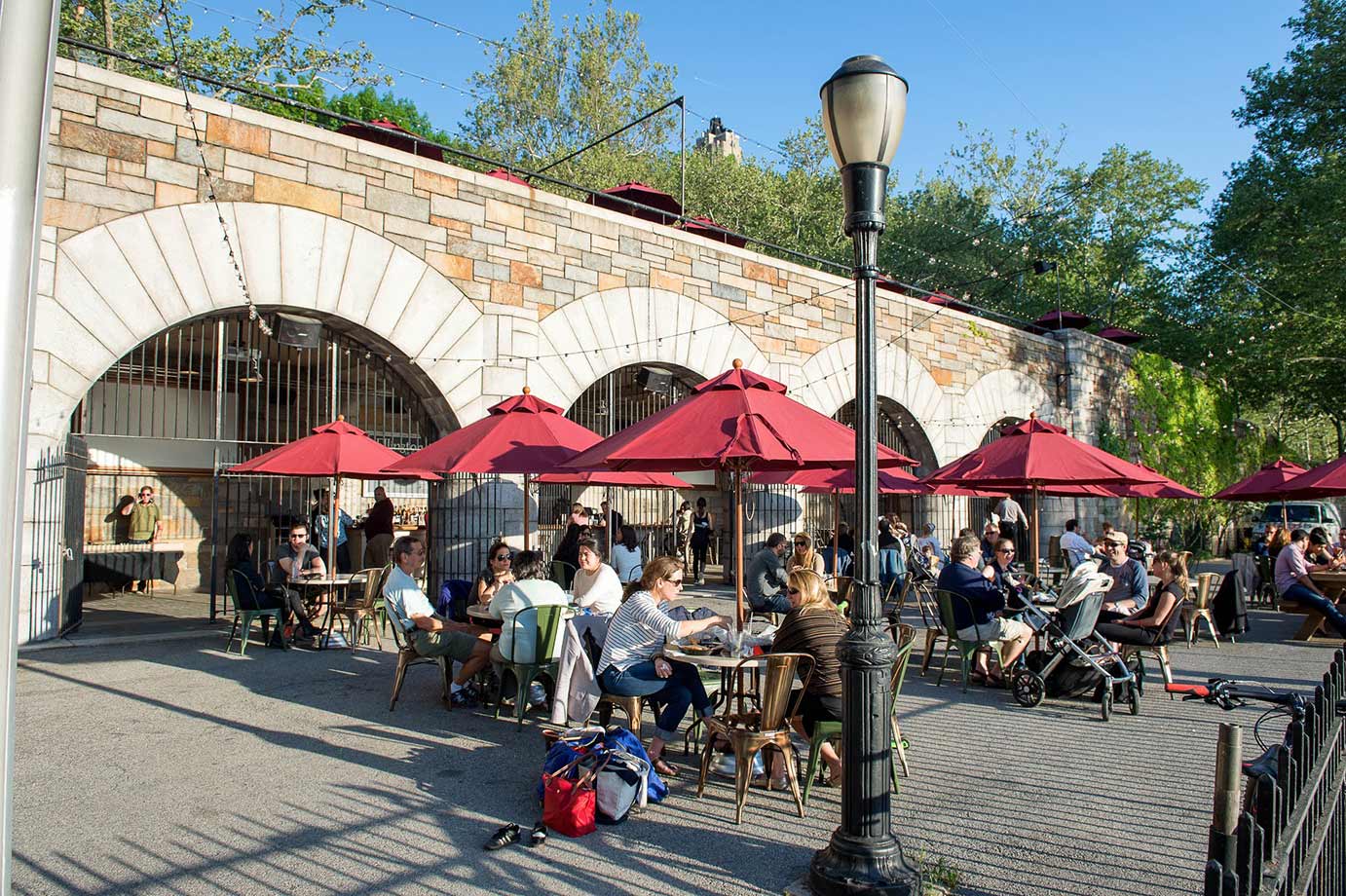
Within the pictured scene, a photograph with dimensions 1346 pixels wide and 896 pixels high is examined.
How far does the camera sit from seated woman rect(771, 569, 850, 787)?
4855mm

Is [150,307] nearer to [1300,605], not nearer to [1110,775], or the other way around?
[1110,775]

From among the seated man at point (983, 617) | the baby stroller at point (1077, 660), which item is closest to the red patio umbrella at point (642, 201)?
the seated man at point (983, 617)

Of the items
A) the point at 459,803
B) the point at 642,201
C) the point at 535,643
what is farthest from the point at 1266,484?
the point at 459,803

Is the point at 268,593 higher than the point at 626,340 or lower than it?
lower

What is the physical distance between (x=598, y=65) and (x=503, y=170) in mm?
19357

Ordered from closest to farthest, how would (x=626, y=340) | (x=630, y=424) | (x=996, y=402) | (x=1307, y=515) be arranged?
(x=626, y=340), (x=630, y=424), (x=996, y=402), (x=1307, y=515)

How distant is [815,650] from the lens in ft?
16.2

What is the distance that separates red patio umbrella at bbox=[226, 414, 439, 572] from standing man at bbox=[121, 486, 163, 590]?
17.2 ft

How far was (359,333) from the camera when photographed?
33.1 ft

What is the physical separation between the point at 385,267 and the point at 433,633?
Answer: 5054mm

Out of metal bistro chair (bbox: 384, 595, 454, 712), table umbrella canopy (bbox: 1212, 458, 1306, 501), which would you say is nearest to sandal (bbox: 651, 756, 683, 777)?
metal bistro chair (bbox: 384, 595, 454, 712)

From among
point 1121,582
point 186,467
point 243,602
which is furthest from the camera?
point 186,467

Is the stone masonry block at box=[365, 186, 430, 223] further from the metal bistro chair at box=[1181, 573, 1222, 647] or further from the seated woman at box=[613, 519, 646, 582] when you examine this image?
the metal bistro chair at box=[1181, 573, 1222, 647]

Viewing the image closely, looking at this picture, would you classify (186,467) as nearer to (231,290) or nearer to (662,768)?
(231,290)
